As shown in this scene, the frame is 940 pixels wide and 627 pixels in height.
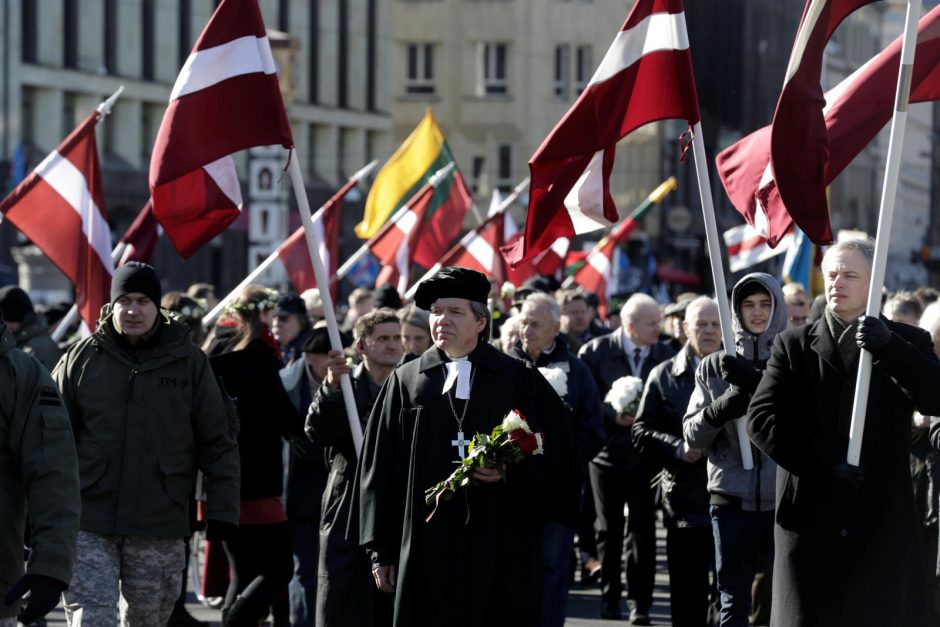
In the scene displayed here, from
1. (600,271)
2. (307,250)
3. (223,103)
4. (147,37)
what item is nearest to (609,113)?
(223,103)

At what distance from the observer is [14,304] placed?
12102 millimetres

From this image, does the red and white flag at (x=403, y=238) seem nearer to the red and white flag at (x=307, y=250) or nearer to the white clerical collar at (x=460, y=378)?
the red and white flag at (x=307, y=250)

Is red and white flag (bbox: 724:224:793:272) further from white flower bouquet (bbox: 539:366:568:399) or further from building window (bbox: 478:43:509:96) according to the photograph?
building window (bbox: 478:43:509:96)

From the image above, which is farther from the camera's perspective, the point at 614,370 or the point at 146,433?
the point at 614,370

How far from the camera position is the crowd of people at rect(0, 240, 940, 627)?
733 cm

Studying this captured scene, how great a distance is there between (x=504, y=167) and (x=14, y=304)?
53.9m

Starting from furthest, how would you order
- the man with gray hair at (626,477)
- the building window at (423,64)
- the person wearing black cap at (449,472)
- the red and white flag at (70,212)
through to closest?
1. the building window at (423,64)
2. the man with gray hair at (626,477)
3. the red and white flag at (70,212)
4. the person wearing black cap at (449,472)

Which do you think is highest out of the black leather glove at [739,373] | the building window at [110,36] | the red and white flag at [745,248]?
the building window at [110,36]

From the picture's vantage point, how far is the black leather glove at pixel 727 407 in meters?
9.04

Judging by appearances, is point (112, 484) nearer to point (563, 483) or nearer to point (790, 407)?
point (563, 483)

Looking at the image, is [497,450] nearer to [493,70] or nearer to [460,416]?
[460,416]

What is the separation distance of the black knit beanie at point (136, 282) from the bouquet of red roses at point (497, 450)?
199 centimetres

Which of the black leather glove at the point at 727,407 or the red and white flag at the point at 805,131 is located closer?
the red and white flag at the point at 805,131

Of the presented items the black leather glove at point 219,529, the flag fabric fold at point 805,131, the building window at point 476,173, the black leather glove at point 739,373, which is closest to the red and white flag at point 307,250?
the black leather glove at point 219,529
